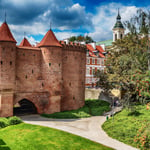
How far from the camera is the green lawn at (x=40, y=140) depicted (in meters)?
19.3

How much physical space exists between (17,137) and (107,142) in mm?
9602

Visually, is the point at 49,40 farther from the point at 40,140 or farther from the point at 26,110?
the point at 40,140

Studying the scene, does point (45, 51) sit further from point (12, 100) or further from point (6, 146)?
point (6, 146)

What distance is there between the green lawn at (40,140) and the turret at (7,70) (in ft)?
16.8

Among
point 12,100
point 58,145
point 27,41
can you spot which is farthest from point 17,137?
point 27,41

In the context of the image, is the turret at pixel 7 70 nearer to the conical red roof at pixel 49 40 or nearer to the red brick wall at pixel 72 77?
the conical red roof at pixel 49 40

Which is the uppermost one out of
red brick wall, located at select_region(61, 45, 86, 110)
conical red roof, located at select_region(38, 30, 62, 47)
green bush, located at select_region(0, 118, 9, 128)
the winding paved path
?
conical red roof, located at select_region(38, 30, 62, 47)

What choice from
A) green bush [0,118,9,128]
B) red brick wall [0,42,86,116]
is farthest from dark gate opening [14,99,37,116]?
green bush [0,118,9,128]

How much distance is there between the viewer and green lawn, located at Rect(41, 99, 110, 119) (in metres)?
32.3

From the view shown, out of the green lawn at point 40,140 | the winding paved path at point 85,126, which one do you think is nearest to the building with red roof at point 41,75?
the winding paved path at point 85,126

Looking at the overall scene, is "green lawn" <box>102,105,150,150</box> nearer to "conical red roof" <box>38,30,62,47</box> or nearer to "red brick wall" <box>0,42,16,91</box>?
"red brick wall" <box>0,42,16,91</box>

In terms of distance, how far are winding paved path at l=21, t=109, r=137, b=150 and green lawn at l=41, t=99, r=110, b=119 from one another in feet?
5.10

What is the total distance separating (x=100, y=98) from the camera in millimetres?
44000

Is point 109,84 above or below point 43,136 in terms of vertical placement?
above
